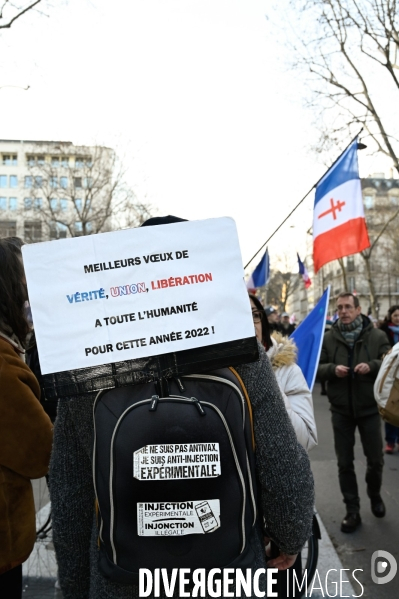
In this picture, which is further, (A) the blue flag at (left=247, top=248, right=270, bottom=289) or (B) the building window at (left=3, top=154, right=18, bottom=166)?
(B) the building window at (left=3, top=154, right=18, bottom=166)

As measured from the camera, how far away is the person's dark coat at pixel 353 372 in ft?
16.6

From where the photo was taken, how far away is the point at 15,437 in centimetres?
192

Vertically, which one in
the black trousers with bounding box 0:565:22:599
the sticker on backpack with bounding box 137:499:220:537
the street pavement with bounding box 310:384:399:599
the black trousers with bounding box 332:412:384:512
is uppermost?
the sticker on backpack with bounding box 137:499:220:537

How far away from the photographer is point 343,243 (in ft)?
15.5

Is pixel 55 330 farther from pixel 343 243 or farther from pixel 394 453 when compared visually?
pixel 394 453

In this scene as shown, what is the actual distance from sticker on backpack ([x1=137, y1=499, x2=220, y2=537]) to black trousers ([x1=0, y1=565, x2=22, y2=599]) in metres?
0.99

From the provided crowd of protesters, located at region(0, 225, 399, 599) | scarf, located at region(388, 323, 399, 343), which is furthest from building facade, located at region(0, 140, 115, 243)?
crowd of protesters, located at region(0, 225, 399, 599)

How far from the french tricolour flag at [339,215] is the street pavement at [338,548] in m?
2.34

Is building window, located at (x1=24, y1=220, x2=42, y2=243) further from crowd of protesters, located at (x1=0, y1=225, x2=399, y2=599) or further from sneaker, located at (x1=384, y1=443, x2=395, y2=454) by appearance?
crowd of protesters, located at (x1=0, y1=225, x2=399, y2=599)

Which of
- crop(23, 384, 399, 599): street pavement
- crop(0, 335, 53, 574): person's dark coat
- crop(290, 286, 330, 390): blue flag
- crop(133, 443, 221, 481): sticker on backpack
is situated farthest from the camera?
crop(290, 286, 330, 390): blue flag

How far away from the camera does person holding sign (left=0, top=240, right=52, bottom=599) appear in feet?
6.30

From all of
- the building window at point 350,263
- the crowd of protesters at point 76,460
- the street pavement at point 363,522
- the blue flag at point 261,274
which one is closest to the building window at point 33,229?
the blue flag at point 261,274

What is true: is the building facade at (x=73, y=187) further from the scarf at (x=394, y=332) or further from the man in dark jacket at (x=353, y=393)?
the man in dark jacket at (x=353, y=393)

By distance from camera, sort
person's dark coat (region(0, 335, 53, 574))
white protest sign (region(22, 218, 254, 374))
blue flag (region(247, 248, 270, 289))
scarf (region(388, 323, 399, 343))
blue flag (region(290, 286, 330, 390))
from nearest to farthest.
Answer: white protest sign (region(22, 218, 254, 374)) → person's dark coat (region(0, 335, 53, 574)) → blue flag (region(290, 286, 330, 390)) → scarf (region(388, 323, 399, 343)) → blue flag (region(247, 248, 270, 289))
